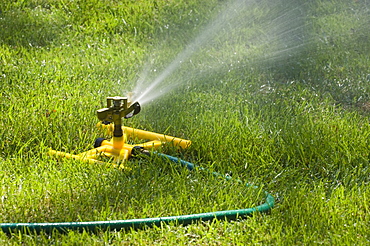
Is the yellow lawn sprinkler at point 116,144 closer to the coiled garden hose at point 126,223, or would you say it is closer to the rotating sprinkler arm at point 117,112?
the rotating sprinkler arm at point 117,112

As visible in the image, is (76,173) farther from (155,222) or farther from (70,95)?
(70,95)

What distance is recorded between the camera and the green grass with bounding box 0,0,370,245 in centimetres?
237

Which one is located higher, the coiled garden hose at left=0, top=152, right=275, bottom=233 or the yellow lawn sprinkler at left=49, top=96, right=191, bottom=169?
the yellow lawn sprinkler at left=49, top=96, right=191, bottom=169

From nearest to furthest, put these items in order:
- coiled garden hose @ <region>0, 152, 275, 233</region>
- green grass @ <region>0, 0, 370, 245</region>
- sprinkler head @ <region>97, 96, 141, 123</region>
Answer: coiled garden hose @ <region>0, 152, 275, 233</region> < green grass @ <region>0, 0, 370, 245</region> < sprinkler head @ <region>97, 96, 141, 123</region>

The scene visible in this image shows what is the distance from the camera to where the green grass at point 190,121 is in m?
2.37

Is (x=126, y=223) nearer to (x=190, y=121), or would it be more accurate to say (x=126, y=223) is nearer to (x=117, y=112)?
(x=117, y=112)

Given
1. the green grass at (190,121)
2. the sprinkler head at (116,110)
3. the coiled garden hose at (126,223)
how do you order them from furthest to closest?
the sprinkler head at (116,110) → the green grass at (190,121) → the coiled garden hose at (126,223)

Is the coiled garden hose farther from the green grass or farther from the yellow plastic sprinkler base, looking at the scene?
the yellow plastic sprinkler base

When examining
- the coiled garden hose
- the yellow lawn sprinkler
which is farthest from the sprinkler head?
the coiled garden hose

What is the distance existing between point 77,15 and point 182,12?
1017 mm

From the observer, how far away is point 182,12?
5.47 metres

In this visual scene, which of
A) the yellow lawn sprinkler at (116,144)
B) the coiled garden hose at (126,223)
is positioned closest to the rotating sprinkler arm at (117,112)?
the yellow lawn sprinkler at (116,144)

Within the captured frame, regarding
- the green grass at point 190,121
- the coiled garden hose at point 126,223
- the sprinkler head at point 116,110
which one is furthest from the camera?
the sprinkler head at point 116,110

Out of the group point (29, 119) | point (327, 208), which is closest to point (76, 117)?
point (29, 119)
